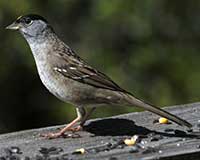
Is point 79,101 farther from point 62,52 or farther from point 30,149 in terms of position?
point 30,149

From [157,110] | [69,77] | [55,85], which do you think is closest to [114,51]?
[69,77]

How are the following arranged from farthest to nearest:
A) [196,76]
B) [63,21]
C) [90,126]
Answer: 1. [63,21]
2. [196,76]
3. [90,126]

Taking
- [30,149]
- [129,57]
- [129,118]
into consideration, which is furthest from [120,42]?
[30,149]

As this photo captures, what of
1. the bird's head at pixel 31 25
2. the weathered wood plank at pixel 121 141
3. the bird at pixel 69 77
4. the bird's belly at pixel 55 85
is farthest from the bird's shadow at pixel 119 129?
the bird's head at pixel 31 25

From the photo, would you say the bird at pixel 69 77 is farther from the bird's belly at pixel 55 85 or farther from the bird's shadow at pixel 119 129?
the bird's shadow at pixel 119 129

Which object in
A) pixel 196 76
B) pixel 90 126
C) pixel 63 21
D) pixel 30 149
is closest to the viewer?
pixel 30 149

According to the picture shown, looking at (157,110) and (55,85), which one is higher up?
(55,85)

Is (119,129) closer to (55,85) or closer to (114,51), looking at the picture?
(55,85)
